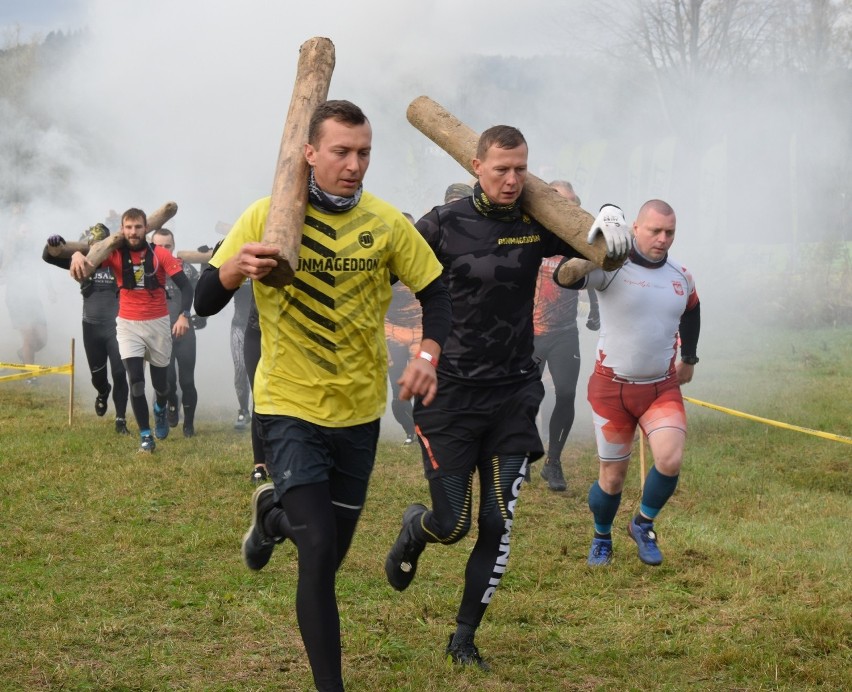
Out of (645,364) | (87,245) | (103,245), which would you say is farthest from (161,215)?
(645,364)

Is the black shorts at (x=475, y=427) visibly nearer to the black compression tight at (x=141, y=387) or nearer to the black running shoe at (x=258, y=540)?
the black running shoe at (x=258, y=540)

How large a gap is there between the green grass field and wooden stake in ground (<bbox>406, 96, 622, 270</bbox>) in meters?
1.95

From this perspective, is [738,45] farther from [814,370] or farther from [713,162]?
[814,370]

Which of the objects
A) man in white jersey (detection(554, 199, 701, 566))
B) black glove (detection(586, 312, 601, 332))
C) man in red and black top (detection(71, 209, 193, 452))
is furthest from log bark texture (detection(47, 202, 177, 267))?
man in white jersey (detection(554, 199, 701, 566))

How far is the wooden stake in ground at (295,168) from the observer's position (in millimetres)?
4152

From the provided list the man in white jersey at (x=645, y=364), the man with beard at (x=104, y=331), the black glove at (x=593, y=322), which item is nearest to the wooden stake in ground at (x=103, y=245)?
the man with beard at (x=104, y=331)

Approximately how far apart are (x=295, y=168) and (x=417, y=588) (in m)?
2.96

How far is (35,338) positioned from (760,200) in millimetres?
17914

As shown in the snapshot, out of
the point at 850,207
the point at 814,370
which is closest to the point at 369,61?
the point at 850,207

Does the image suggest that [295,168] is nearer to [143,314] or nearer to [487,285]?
[487,285]

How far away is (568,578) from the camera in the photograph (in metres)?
6.71

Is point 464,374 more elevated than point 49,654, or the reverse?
point 464,374

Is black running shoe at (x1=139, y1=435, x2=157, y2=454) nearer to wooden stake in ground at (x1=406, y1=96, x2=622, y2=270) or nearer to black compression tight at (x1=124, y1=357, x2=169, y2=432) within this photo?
black compression tight at (x1=124, y1=357, x2=169, y2=432)

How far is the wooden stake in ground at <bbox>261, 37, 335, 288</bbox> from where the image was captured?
4152mm
